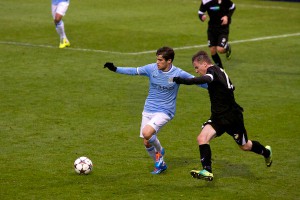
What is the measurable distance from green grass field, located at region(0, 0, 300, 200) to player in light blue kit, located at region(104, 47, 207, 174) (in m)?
0.43

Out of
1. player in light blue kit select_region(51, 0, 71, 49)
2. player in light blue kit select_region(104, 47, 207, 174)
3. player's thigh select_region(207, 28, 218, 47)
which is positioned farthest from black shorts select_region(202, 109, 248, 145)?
player in light blue kit select_region(51, 0, 71, 49)

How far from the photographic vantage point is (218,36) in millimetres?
24094

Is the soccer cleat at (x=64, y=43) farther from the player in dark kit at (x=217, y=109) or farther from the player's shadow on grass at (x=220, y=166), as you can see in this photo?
the player in dark kit at (x=217, y=109)

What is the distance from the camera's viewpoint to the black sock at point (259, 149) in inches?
551

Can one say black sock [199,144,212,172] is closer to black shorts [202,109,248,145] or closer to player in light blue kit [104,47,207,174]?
black shorts [202,109,248,145]

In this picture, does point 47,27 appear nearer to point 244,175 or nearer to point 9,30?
point 9,30

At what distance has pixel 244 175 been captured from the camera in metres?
14.0

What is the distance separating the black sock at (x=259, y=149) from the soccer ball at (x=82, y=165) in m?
2.74

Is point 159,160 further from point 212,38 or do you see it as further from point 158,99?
point 212,38

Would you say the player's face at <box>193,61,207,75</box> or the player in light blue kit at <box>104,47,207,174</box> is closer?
the player's face at <box>193,61,207,75</box>

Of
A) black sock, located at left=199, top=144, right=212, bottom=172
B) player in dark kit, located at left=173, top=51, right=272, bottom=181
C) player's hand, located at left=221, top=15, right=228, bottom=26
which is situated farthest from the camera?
player's hand, located at left=221, top=15, right=228, bottom=26

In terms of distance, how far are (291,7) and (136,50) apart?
47.8ft

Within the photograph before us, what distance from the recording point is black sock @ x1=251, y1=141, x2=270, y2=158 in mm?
14008

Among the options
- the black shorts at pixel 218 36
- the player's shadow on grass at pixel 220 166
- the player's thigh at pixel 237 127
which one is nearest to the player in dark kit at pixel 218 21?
the black shorts at pixel 218 36
